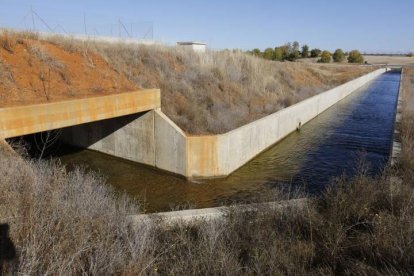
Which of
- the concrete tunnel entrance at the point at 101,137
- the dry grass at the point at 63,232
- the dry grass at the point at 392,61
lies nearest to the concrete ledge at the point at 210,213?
the dry grass at the point at 63,232

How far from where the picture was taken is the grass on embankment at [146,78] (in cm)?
1209

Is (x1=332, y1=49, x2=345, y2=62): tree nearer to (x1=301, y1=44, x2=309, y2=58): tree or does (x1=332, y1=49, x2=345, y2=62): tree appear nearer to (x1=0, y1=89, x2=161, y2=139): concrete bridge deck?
(x1=301, y1=44, x2=309, y2=58): tree

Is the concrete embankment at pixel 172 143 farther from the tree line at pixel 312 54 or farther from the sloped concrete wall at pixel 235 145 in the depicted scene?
the tree line at pixel 312 54

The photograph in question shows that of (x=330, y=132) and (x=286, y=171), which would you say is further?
(x=330, y=132)

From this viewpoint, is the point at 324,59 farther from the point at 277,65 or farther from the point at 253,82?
the point at 253,82

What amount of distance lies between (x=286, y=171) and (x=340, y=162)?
108 inches

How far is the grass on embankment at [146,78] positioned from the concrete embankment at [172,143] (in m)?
1.31

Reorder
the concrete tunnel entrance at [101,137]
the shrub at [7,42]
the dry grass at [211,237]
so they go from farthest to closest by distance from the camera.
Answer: the concrete tunnel entrance at [101,137], the shrub at [7,42], the dry grass at [211,237]

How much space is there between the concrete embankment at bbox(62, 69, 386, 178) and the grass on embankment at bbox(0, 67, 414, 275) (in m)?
5.14

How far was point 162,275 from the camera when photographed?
193 inches

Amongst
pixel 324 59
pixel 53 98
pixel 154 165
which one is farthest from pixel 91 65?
pixel 324 59

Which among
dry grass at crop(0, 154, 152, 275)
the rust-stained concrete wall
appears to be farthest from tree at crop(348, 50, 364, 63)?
dry grass at crop(0, 154, 152, 275)

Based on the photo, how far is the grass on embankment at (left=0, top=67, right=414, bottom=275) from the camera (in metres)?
4.56

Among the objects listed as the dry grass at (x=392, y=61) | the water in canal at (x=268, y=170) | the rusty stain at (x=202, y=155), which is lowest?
the water in canal at (x=268, y=170)
